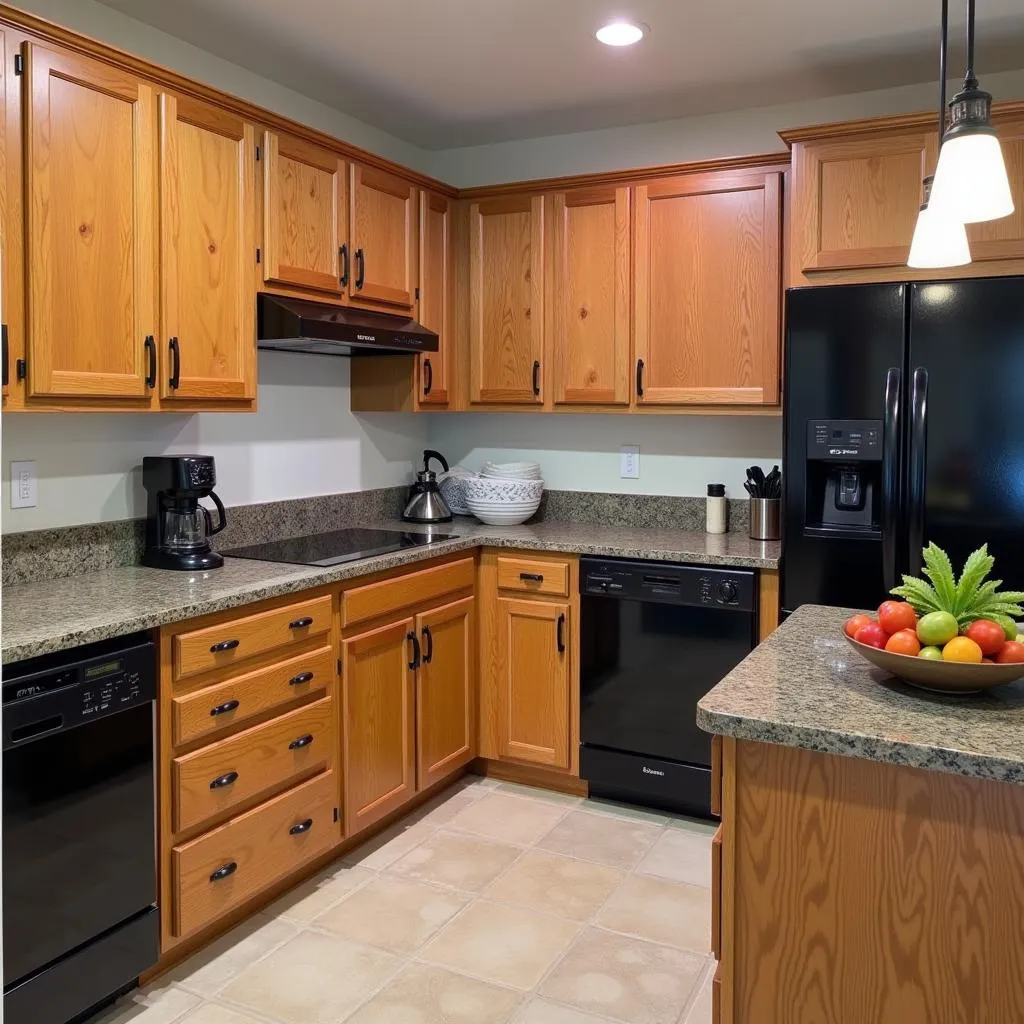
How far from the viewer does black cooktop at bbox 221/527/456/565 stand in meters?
3.03

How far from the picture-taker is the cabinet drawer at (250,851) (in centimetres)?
240

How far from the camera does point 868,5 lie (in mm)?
2727

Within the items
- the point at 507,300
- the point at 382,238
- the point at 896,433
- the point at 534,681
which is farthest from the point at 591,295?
the point at 534,681

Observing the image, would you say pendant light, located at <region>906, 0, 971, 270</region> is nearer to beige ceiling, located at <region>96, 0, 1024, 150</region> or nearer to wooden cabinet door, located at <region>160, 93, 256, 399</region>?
beige ceiling, located at <region>96, 0, 1024, 150</region>

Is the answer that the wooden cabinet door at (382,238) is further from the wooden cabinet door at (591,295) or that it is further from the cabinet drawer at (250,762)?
the cabinet drawer at (250,762)

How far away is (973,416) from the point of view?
9.12ft

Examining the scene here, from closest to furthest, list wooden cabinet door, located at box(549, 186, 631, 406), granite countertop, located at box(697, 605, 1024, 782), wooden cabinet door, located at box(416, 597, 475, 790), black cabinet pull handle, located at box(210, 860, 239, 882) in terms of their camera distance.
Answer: granite countertop, located at box(697, 605, 1024, 782)
black cabinet pull handle, located at box(210, 860, 239, 882)
wooden cabinet door, located at box(416, 597, 475, 790)
wooden cabinet door, located at box(549, 186, 631, 406)

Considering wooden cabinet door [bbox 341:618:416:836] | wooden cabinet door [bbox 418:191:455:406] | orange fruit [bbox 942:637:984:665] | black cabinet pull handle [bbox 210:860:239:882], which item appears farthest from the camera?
wooden cabinet door [bbox 418:191:455:406]

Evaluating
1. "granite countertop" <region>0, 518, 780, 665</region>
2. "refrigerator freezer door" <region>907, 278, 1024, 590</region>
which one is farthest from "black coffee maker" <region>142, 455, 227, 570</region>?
"refrigerator freezer door" <region>907, 278, 1024, 590</region>

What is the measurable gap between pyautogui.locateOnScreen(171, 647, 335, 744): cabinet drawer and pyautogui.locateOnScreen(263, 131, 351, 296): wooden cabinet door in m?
1.16

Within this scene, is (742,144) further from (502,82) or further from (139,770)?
(139,770)

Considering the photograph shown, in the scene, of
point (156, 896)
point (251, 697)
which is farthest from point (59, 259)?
point (156, 896)

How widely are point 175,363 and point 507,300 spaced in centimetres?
155

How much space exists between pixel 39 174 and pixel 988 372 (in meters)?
2.52
